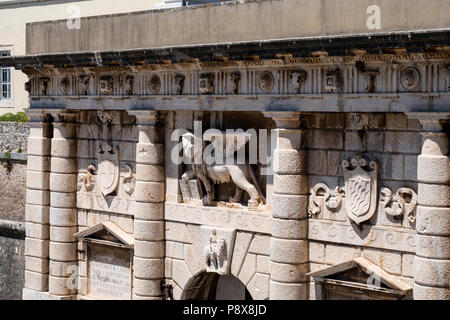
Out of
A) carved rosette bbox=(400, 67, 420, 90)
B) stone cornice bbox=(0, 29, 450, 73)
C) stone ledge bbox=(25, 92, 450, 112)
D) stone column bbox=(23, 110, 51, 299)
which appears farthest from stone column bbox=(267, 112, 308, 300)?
stone column bbox=(23, 110, 51, 299)

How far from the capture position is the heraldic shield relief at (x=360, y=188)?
48.0 feet

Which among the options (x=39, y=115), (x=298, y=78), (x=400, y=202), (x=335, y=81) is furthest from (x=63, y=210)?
(x=400, y=202)

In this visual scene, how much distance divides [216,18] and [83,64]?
3.01 metres

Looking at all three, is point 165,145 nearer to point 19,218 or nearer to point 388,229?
point 388,229

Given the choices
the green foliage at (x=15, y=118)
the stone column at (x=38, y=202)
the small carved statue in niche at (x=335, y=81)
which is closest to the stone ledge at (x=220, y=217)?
the small carved statue in niche at (x=335, y=81)

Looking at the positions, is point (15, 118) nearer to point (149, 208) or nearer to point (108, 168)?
point (108, 168)

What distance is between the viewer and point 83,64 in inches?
713

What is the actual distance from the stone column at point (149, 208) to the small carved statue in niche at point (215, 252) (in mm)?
1182

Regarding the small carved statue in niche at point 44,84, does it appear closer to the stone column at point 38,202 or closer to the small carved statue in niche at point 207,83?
the stone column at point 38,202

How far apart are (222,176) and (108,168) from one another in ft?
9.31

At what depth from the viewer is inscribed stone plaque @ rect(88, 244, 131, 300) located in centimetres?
1859

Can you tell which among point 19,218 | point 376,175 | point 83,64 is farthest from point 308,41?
point 19,218

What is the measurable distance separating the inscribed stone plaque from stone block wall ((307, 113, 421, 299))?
4329 mm

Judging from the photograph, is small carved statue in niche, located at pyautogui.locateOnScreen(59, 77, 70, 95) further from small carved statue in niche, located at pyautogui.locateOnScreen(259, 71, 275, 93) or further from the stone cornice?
small carved statue in niche, located at pyautogui.locateOnScreen(259, 71, 275, 93)
